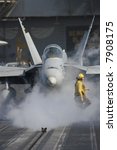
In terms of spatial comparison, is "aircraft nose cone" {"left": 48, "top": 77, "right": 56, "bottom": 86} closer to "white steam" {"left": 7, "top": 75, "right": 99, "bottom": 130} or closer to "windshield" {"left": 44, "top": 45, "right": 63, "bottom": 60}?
"white steam" {"left": 7, "top": 75, "right": 99, "bottom": 130}

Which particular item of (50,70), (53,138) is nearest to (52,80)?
(50,70)

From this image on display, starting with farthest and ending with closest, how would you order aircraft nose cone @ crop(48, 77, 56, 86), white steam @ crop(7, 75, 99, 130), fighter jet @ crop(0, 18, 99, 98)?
1. fighter jet @ crop(0, 18, 99, 98)
2. aircraft nose cone @ crop(48, 77, 56, 86)
3. white steam @ crop(7, 75, 99, 130)

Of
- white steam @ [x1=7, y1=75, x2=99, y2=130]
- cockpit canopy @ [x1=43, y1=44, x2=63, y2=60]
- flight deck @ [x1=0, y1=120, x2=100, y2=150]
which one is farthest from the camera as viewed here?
cockpit canopy @ [x1=43, y1=44, x2=63, y2=60]

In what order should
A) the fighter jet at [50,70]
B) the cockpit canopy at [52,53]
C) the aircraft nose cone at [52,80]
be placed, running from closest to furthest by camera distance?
the aircraft nose cone at [52,80]
the fighter jet at [50,70]
the cockpit canopy at [52,53]

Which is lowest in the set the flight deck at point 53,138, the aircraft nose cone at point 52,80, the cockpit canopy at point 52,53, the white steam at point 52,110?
the flight deck at point 53,138

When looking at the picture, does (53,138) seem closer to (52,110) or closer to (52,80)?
(52,110)

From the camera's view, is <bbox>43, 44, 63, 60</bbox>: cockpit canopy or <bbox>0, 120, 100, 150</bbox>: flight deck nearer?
<bbox>0, 120, 100, 150</bbox>: flight deck

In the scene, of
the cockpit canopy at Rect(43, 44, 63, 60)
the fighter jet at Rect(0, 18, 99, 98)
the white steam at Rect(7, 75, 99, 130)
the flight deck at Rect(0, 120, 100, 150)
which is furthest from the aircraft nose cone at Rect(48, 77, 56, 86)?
the flight deck at Rect(0, 120, 100, 150)

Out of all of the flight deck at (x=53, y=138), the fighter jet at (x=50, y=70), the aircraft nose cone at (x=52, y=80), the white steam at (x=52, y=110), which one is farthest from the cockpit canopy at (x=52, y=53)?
the flight deck at (x=53, y=138)

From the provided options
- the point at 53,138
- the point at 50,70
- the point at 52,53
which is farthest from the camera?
the point at 52,53

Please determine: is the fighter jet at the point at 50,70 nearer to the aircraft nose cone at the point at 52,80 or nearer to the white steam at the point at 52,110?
the aircraft nose cone at the point at 52,80

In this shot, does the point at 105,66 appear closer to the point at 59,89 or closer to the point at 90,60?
the point at 59,89

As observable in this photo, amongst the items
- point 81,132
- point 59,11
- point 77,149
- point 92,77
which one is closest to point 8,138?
point 81,132

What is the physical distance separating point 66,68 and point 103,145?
51.0ft
